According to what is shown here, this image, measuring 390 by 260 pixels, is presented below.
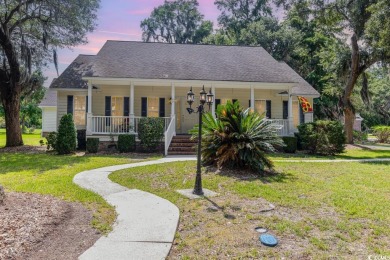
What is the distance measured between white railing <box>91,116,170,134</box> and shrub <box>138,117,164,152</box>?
21.9 inches

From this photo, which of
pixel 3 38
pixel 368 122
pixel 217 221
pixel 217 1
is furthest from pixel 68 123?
pixel 368 122

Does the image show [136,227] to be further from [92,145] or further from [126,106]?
[126,106]

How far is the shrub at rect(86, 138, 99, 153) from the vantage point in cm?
1327

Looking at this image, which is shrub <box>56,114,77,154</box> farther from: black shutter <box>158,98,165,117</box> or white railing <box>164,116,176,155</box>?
black shutter <box>158,98,165,117</box>

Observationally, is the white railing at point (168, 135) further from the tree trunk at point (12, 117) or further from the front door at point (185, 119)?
the tree trunk at point (12, 117)

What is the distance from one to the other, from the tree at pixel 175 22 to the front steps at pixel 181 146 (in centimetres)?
3094

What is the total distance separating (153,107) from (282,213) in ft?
42.0

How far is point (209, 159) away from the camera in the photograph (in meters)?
8.91

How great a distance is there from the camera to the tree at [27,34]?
49.0ft

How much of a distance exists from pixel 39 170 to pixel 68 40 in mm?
11037

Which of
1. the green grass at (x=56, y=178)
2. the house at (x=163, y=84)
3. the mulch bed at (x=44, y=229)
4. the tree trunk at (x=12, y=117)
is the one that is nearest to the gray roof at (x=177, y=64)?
the house at (x=163, y=84)

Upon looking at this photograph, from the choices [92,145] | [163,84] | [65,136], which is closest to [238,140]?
[163,84]

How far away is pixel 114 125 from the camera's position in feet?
47.9

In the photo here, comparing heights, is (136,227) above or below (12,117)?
below
